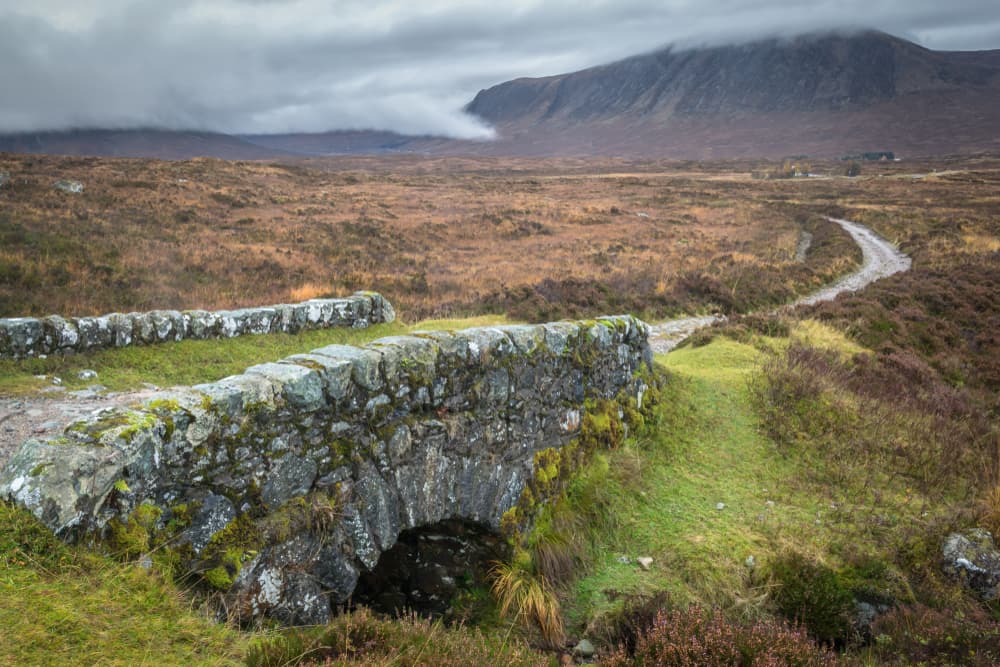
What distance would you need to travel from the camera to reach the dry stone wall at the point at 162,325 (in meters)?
10.0

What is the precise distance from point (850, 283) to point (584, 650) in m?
26.3

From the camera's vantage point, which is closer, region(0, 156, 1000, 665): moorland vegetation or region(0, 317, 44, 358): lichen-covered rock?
region(0, 156, 1000, 665): moorland vegetation

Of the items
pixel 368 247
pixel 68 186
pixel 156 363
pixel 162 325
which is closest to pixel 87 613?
pixel 156 363

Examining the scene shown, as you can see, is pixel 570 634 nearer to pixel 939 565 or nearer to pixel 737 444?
pixel 939 565

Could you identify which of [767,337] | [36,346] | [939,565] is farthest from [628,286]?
[36,346]

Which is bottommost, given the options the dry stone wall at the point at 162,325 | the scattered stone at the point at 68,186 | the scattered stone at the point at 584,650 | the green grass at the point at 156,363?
the scattered stone at the point at 584,650

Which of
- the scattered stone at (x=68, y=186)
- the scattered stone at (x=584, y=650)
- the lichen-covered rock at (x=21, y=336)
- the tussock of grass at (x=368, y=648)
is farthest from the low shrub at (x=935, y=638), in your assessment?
the scattered stone at (x=68, y=186)

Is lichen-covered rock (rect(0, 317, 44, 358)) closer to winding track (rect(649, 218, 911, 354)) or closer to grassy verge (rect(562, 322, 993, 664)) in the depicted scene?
grassy verge (rect(562, 322, 993, 664))

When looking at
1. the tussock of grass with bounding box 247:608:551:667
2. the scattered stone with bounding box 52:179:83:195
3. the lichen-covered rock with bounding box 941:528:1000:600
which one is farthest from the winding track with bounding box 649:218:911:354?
the scattered stone with bounding box 52:179:83:195

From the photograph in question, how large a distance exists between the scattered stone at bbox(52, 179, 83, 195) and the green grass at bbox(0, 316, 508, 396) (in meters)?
29.7

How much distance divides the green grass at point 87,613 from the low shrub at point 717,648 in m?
3.05

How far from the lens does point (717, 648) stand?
4.27 m

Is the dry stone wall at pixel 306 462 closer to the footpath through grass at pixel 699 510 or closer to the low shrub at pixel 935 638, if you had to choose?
the footpath through grass at pixel 699 510

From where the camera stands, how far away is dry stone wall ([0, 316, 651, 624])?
383 cm
